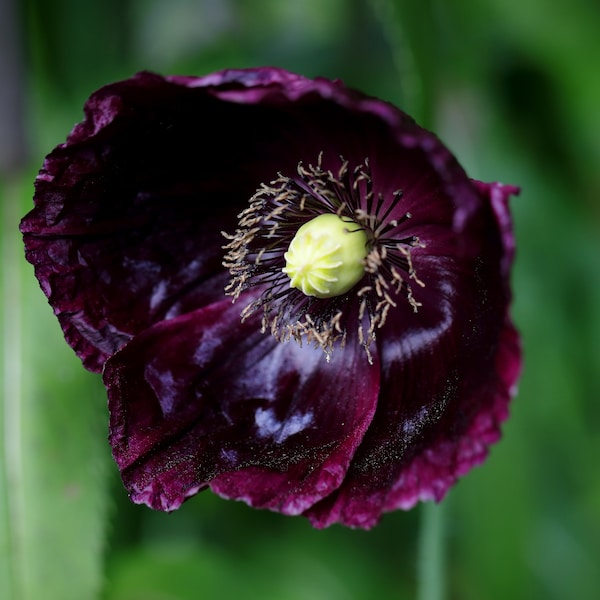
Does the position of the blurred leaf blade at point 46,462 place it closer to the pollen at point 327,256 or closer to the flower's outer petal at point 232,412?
the flower's outer petal at point 232,412

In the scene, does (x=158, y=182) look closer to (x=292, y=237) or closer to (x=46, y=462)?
(x=292, y=237)

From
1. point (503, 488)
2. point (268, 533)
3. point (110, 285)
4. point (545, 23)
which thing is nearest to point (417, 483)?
point (110, 285)

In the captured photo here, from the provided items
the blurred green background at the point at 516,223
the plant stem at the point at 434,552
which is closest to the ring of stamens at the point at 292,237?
the plant stem at the point at 434,552

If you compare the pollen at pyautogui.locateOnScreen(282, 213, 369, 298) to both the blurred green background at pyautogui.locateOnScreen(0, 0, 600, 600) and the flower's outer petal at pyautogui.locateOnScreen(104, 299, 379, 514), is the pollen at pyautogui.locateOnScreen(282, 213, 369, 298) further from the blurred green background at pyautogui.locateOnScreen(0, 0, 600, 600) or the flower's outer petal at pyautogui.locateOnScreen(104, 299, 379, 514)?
the blurred green background at pyautogui.locateOnScreen(0, 0, 600, 600)

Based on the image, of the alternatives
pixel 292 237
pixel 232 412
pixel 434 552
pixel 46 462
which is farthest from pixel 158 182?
pixel 434 552

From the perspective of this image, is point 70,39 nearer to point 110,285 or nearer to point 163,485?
point 110,285
